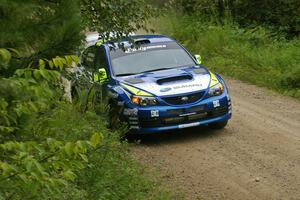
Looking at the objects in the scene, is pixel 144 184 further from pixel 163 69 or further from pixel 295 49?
pixel 295 49

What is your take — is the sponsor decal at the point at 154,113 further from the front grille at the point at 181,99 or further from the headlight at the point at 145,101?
the front grille at the point at 181,99

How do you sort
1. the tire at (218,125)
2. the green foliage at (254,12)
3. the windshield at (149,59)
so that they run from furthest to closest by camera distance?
the green foliage at (254,12)
the windshield at (149,59)
the tire at (218,125)

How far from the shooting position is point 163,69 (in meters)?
11.3

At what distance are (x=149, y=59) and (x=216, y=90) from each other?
1534 mm

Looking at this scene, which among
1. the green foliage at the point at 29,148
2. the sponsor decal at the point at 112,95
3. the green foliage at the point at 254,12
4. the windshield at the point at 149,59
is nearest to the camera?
the green foliage at the point at 29,148

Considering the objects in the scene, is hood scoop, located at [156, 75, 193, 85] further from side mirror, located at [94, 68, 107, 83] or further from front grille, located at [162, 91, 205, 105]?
side mirror, located at [94, 68, 107, 83]

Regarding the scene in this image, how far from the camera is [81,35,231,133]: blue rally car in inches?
406

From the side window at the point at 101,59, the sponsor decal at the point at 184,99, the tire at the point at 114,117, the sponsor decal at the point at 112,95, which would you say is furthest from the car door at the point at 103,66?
the sponsor decal at the point at 184,99

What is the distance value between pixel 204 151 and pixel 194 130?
1.46 m

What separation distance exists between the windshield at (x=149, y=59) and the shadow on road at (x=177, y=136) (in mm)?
1172

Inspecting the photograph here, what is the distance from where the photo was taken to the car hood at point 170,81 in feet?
34.1

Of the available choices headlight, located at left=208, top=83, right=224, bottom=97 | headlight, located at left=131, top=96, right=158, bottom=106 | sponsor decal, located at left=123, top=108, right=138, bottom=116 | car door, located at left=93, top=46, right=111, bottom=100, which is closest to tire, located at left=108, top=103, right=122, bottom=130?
sponsor decal, located at left=123, top=108, right=138, bottom=116

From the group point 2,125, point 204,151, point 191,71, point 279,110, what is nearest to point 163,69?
point 191,71

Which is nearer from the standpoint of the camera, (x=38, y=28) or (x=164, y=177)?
(x=38, y=28)
